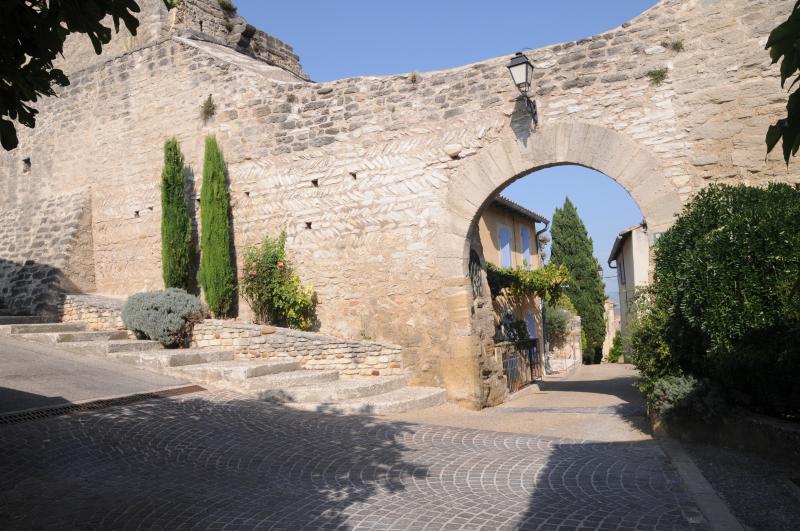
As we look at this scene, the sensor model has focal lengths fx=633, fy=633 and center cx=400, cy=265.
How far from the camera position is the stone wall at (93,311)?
10703mm

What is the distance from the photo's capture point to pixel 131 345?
9.41m

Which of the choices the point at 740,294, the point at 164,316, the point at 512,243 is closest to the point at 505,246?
the point at 512,243

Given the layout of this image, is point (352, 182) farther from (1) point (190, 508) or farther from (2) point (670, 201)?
(1) point (190, 508)

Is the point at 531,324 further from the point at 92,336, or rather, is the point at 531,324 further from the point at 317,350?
the point at 92,336

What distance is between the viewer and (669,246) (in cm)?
635

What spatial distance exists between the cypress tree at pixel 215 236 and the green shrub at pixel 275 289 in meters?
0.48

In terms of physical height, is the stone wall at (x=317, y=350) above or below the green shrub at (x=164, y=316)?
below

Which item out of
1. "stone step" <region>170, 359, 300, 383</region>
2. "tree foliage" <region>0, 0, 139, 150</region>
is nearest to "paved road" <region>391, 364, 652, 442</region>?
"stone step" <region>170, 359, 300, 383</region>

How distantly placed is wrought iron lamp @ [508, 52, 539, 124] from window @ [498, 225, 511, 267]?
27.9ft

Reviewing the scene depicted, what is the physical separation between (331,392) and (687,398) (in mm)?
4033

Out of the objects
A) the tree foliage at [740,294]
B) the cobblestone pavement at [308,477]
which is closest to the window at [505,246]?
the tree foliage at [740,294]

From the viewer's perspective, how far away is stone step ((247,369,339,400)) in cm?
782

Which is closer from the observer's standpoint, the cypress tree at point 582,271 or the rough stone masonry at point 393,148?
the rough stone masonry at point 393,148

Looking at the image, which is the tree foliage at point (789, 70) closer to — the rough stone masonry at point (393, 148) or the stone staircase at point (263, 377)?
the rough stone masonry at point (393, 148)
